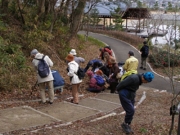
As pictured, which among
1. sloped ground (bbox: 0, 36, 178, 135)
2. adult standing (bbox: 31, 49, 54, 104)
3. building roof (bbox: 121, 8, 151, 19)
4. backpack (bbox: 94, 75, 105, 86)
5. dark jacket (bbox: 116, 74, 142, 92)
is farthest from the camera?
building roof (bbox: 121, 8, 151, 19)

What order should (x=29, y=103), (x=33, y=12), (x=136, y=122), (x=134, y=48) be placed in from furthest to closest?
(x=134, y=48), (x=33, y=12), (x=29, y=103), (x=136, y=122)

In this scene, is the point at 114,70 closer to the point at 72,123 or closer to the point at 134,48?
the point at 72,123

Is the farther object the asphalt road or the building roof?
the building roof

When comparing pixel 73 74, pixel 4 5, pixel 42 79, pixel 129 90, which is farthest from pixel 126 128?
pixel 4 5

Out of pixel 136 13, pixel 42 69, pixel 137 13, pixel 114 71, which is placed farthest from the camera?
pixel 136 13

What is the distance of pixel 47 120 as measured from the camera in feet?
22.4

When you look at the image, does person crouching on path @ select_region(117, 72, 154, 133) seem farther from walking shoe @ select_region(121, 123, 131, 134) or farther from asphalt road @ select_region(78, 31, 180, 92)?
asphalt road @ select_region(78, 31, 180, 92)

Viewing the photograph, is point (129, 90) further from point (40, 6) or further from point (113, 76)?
point (40, 6)

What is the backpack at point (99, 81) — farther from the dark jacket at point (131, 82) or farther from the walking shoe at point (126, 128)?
the dark jacket at point (131, 82)

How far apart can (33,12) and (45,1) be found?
3.33 feet

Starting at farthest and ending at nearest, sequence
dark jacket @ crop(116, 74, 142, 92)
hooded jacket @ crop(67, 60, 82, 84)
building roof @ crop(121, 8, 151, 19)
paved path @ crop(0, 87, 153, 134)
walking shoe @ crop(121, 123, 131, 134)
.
Result: 1. building roof @ crop(121, 8, 151, 19)
2. hooded jacket @ crop(67, 60, 82, 84)
3. paved path @ crop(0, 87, 153, 134)
4. walking shoe @ crop(121, 123, 131, 134)
5. dark jacket @ crop(116, 74, 142, 92)

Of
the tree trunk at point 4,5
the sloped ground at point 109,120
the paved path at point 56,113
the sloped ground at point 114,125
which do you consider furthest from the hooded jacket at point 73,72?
the tree trunk at point 4,5

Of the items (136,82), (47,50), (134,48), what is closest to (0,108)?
(136,82)

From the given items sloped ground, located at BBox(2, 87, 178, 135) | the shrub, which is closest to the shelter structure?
the shrub
